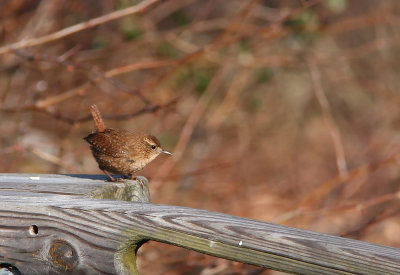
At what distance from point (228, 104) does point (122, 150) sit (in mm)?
3558

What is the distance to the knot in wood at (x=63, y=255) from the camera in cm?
198

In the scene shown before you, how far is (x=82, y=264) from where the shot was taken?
1.97 metres

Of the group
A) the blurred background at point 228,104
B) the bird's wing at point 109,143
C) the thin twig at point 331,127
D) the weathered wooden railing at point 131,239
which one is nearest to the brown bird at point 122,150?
the bird's wing at point 109,143

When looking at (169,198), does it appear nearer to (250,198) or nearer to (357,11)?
(250,198)

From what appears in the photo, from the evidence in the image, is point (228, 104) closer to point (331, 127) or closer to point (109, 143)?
point (331, 127)

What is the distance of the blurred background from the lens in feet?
17.6

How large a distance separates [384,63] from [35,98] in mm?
4672

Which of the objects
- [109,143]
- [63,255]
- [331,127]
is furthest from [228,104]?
[63,255]

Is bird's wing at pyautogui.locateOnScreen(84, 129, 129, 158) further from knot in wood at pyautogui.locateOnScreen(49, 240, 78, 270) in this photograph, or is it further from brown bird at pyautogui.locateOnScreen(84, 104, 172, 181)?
knot in wood at pyautogui.locateOnScreen(49, 240, 78, 270)

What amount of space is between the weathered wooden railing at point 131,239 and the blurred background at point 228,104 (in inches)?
89.8

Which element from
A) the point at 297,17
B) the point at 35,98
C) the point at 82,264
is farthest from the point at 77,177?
the point at 297,17

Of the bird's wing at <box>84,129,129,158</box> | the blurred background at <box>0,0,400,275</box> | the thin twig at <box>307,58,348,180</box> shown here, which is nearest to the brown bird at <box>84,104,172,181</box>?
the bird's wing at <box>84,129,129,158</box>

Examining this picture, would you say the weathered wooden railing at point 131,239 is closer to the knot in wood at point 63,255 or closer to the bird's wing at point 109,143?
the knot in wood at point 63,255

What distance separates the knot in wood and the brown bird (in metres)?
1.62
